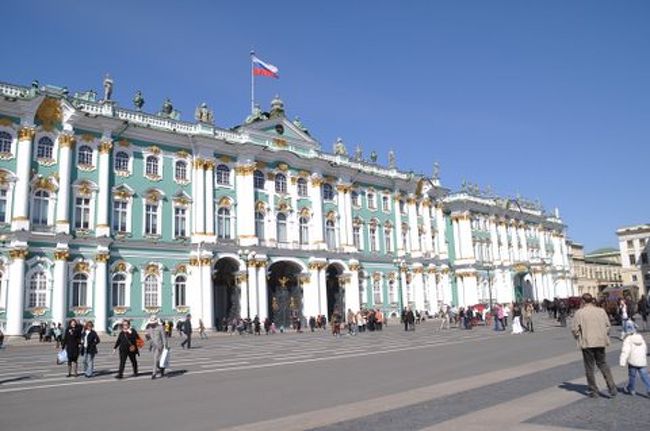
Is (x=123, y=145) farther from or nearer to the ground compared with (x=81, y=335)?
farther from the ground

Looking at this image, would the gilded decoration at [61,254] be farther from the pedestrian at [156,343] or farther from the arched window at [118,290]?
the pedestrian at [156,343]

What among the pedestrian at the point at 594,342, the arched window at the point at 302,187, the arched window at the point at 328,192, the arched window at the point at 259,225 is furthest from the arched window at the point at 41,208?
the pedestrian at the point at 594,342

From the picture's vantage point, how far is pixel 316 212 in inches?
2101

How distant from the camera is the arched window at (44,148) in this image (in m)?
38.4

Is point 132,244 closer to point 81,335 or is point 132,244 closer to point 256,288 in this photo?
point 256,288

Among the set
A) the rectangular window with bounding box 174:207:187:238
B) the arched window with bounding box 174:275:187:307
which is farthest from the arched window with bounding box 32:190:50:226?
the arched window with bounding box 174:275:187:307

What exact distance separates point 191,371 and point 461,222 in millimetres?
60259

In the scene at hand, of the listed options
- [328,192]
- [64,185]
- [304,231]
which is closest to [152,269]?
[64,185]

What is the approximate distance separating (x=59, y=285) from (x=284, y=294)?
60.7ft

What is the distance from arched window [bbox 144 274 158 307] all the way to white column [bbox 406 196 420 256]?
102ft

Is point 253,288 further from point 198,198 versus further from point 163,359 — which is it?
point 163,359

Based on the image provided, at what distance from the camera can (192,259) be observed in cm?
4394

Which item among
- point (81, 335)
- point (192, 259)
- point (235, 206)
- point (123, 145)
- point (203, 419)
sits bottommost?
point (203, 419)


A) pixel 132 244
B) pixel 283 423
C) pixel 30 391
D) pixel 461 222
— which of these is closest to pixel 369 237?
pixel 461 222
